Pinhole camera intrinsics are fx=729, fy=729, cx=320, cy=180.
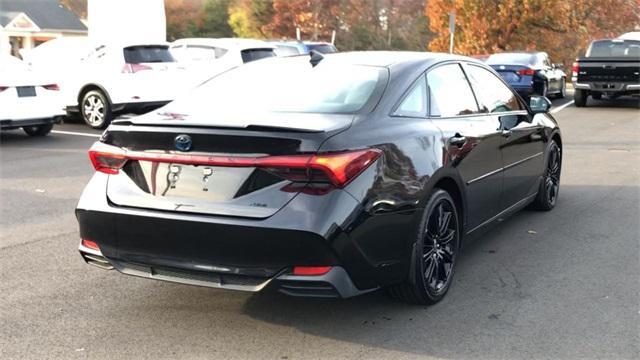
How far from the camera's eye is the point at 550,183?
7.04 meters

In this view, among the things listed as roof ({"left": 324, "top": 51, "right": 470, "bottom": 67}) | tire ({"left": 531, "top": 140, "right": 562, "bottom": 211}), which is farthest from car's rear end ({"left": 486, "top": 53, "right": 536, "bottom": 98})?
roof ({"left": 324, "top": 51, "right": 470, "bottom": 67})

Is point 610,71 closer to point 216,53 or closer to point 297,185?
point 216,53

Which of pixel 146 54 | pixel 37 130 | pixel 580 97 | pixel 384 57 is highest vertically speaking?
pixel 384 57

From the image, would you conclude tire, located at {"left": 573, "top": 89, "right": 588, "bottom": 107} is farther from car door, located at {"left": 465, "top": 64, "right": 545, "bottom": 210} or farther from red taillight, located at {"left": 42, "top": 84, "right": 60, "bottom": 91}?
car door, located at {"left": 465, "top": 64, "right": 545, "bottom": 210}

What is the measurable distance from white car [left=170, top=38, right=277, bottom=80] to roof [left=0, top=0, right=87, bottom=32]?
41.8 metres

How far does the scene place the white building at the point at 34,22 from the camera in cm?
5275

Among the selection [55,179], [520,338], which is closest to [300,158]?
[520,338]

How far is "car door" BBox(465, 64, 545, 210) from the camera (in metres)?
5.56

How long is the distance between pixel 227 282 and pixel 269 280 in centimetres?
23

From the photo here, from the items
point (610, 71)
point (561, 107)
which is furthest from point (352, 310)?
point (561, 107)

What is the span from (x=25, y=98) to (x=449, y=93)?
8609 mm

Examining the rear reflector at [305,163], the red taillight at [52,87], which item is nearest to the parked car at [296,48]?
the red taillight at [52,87]

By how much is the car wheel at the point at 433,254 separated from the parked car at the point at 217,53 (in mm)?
11109

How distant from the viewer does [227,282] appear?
3758mm
